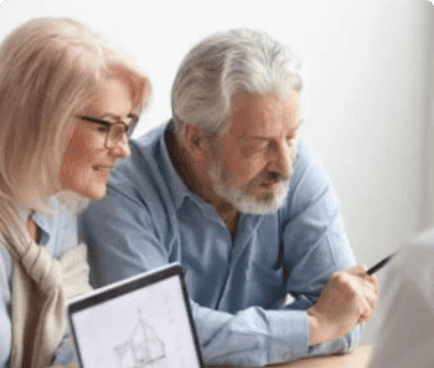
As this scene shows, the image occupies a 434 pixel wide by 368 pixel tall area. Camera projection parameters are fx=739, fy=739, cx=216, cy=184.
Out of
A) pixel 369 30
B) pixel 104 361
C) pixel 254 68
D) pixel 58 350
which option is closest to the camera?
pixel 104 361

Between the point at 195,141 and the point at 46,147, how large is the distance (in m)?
0.39

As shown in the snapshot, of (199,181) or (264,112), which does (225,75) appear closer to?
(264,112)

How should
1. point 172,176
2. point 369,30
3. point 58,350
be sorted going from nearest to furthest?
point 58,350 → point 172,176 → point 369,30

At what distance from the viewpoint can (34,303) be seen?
50.6 inches

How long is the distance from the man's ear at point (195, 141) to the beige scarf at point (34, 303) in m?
0.39

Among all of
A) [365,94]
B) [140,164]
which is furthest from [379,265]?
[365,94]

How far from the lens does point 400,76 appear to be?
264 centimetres

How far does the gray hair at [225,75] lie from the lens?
143cm

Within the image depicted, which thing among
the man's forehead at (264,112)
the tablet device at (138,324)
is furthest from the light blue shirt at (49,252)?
the man's forehead at (264,112)

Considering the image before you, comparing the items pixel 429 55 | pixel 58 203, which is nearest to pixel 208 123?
pixel 58 203

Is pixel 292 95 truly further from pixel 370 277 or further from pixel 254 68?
pixel 370 277

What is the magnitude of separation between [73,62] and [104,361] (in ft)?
1.58

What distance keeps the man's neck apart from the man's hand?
0.25m

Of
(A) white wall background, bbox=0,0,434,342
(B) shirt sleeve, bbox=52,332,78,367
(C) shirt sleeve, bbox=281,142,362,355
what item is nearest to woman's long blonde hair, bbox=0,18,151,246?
(B) shirt sleeve, bbox=52,332,78,367
